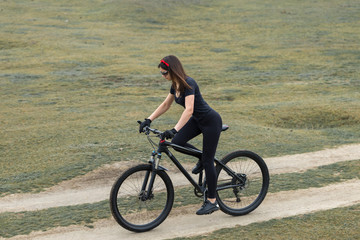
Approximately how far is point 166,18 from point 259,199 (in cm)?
3382

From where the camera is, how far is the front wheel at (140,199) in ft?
23.3

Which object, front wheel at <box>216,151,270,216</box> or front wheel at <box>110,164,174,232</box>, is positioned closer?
front wheel at <box>110,164,174,232</box>

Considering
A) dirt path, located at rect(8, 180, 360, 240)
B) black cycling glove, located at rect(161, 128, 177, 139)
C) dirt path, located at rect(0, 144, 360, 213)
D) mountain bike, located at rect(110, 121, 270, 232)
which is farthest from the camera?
dirt path, located at rect(0, 144, 360, 213)

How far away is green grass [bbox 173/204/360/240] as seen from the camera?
7191 millimetres

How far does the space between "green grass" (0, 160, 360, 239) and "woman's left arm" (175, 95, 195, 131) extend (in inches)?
Answer: 68.1

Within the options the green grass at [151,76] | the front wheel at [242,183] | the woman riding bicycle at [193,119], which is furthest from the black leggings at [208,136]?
the green grass at [151,76]

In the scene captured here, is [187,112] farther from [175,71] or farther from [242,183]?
[242,183]

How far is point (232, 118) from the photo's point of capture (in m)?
15.2

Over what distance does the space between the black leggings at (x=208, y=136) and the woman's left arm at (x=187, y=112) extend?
0.40 meters

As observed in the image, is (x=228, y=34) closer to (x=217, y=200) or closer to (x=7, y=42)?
(x=7, y=42)

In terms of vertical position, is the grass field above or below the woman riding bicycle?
below

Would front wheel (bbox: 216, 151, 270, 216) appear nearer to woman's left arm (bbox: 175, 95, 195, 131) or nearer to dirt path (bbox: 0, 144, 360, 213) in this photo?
woman's left arm (bbox: 175, 95, 195, 131)

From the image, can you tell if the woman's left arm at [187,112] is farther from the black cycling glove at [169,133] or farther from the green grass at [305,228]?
the green grass at [305,228]

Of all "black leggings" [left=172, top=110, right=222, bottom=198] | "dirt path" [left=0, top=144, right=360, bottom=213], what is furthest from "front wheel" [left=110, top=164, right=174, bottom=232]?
"dirt path" [left=0, top=144, right=360, bottom=213]
